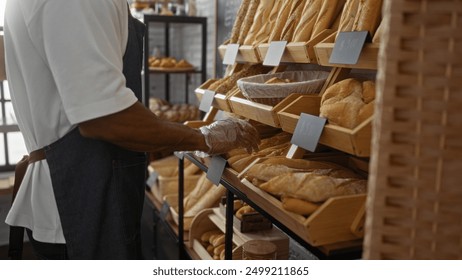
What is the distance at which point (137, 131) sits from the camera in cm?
120

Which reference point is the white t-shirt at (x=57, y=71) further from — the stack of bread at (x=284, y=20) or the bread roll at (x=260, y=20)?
the bread roll at (x=260, y=20)

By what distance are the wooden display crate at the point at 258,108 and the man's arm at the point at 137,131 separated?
32cm

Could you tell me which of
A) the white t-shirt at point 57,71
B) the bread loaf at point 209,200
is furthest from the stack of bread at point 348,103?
the bread loaf at point 209,200

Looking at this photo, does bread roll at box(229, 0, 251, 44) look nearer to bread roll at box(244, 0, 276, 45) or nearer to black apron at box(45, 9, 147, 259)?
bread roll at box(244, 0, 276, 45)

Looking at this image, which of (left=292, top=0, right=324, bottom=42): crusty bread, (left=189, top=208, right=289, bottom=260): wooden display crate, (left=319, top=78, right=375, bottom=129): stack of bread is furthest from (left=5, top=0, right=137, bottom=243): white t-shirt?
(left=189, top=208, right=289, bottom=260): wooden display crate

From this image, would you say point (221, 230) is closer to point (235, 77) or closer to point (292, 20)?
point (235, 77)

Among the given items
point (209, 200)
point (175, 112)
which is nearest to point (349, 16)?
point (209, 200)

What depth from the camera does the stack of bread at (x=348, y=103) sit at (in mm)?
1177

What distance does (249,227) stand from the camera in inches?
83.7

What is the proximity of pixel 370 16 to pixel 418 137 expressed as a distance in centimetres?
69

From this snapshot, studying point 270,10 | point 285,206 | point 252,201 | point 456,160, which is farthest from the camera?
point 270,10
